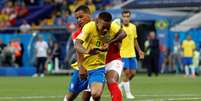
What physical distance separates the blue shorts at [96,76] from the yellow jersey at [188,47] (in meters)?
23.7

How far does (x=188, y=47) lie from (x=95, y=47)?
78.5 ft

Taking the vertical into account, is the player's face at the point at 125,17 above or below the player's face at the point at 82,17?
below

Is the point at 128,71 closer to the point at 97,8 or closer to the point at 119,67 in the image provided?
the point at 119,67

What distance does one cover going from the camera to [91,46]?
14547 mm

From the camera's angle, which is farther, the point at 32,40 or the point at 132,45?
the point at 32,40

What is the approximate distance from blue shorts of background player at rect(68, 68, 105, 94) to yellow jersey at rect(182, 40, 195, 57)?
75.9 feet

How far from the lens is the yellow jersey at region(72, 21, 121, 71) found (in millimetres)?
14367

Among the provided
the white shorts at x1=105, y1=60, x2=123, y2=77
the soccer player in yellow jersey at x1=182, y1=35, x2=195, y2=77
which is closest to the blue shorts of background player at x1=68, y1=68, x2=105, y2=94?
the white shorts at x1=105, y1=60, x2=123, y2=77

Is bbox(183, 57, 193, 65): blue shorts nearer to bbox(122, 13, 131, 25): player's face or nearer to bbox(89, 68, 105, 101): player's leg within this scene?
bbox(122, 13, 131, 25): player's face

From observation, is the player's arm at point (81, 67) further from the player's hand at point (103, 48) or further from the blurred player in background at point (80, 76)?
the player's hand at point (103, 48)

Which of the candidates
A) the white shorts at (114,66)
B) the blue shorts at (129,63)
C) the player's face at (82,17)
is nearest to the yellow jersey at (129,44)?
the blue shorts at (129,63)

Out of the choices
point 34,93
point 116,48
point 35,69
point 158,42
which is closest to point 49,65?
point 35,69

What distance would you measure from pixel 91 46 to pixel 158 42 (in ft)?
81.7

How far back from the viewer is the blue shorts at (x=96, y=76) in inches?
569
